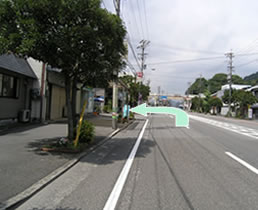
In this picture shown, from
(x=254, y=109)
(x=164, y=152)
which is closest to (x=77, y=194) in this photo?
(x=164, y=152)

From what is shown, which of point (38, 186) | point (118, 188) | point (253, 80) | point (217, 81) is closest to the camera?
point (38, 186)

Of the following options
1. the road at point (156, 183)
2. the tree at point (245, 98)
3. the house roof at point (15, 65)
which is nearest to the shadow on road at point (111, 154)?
the road at point (156, 183)

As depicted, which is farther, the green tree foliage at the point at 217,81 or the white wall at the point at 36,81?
the green tree foliage at the point at 217,81

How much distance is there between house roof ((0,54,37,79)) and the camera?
38.0ft

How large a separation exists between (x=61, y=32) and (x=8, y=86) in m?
8.58

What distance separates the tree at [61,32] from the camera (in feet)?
19.5

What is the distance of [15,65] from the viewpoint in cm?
1264

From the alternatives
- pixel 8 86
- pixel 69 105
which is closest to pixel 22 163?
pixel 69 105

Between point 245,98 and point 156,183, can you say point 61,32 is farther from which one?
point 245,98

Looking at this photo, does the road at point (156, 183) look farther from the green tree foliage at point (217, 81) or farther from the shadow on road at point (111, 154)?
the green tree foliage at point (217, 81)

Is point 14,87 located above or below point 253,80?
below

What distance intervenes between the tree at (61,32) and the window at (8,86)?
6.84 metres

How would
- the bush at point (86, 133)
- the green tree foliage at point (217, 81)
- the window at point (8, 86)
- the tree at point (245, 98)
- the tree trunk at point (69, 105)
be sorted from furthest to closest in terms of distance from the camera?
the green tree foliage at point (217, 81)
the tree at point (245, 98)
the window at point (8, 86)
the bush at point (86, 133)
the tree trunk at point (69, 105)

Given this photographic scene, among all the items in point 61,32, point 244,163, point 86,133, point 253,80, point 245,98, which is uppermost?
point 253,80
